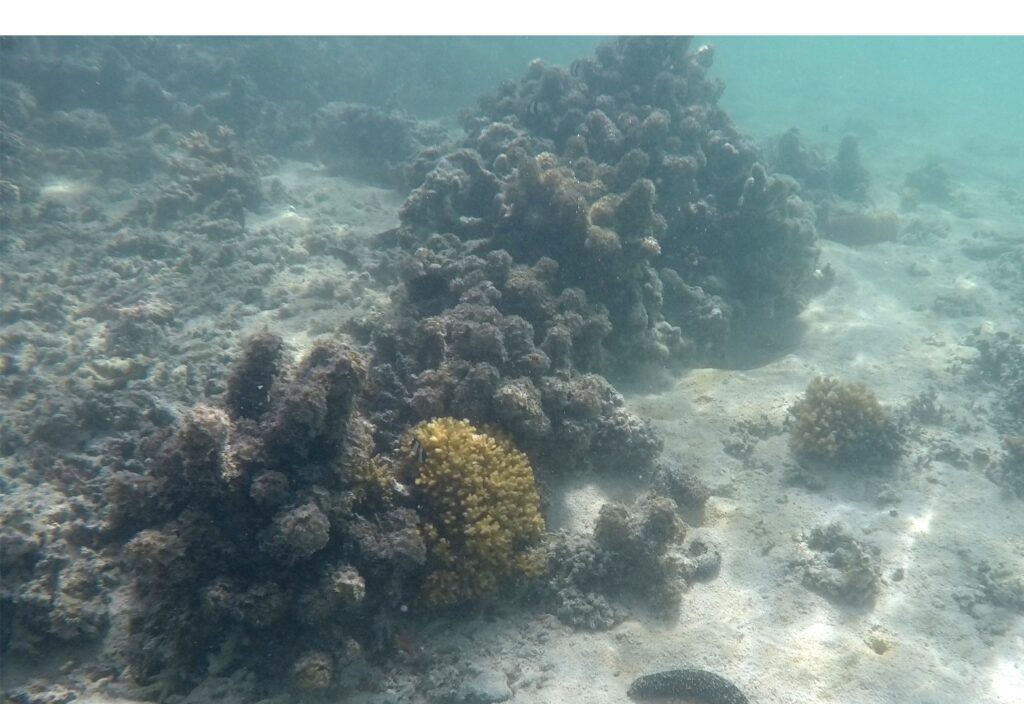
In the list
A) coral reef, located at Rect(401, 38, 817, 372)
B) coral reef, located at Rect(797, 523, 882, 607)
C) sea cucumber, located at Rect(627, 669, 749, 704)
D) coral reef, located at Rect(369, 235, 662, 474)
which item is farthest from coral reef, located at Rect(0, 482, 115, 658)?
coral reef, located at Rect(797, 523, 882, 607)

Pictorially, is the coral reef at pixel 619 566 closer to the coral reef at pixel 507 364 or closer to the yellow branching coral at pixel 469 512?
the yellow branching coral at pixel 469 512

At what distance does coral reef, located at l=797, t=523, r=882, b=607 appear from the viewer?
6.11 meters

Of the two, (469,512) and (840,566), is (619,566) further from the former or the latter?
(840,566)

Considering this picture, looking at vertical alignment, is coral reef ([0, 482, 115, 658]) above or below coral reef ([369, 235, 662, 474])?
below

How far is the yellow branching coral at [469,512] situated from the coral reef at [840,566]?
314cm

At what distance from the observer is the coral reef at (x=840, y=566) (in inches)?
240

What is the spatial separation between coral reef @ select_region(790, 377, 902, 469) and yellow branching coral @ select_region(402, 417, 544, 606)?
4.40 metres

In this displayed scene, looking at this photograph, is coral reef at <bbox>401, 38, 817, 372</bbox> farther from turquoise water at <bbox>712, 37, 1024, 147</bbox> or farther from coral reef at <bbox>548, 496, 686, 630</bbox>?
turquoise water at <bbox>712, 37, 1024, 147</bbox>

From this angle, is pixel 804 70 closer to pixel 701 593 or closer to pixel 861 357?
pixel 861 357

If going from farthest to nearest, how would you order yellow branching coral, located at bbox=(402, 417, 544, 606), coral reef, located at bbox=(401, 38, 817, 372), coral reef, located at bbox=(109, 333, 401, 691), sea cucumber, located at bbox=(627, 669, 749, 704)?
coral reef, located at bbox=(401, 38, 817, 372) → yellow branching coral, located at bbox=(402, 417, 544, 606) → sea cucumber, located at bbox=(627, 669, 749, 704) → coral reef, located at bbox=(109, 333, 401, 691)

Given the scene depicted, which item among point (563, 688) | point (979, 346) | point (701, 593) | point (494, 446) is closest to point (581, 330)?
point (494, 446)

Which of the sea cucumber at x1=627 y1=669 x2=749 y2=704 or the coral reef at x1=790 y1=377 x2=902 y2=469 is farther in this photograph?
the coral reef at x1=790 y1=377 x2=902 y2=469

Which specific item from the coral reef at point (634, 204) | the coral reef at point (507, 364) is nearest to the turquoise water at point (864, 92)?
the coral reef at point (634, 204)

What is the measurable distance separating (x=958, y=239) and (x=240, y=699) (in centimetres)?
2270
